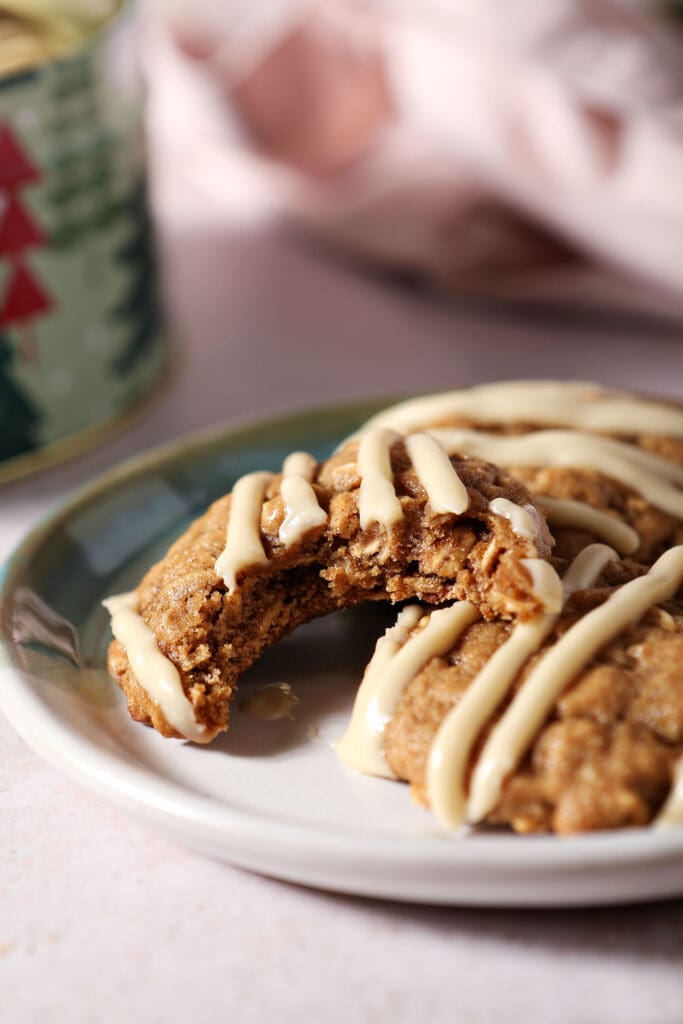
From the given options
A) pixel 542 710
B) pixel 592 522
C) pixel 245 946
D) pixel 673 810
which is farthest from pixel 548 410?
pixel 245 946

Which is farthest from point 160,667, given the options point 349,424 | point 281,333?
point 281,333

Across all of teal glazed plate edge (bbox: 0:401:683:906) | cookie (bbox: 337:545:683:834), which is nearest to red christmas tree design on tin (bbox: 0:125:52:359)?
teal glazed plate edge (bbox: 0:401:683:906)

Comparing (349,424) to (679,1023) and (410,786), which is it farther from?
(679,1023)

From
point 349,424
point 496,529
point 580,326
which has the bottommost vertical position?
point 580,326

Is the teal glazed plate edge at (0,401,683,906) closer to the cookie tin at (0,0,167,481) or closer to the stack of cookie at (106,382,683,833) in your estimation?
the stack of cookie at (106,382,683,833)

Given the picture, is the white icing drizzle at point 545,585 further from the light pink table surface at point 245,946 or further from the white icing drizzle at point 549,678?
the light pink table surface at point 245,946

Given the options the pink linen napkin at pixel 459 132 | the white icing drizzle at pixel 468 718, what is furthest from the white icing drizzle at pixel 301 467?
the pink linen napkin at pixel 459 132

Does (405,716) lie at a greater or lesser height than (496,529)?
lesser
